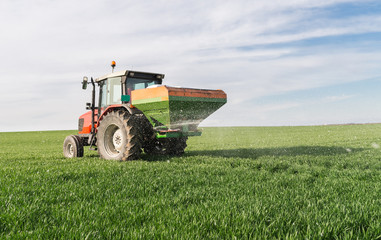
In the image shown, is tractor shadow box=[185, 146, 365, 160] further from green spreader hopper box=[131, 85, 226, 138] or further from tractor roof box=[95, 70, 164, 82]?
tractor roof box=[95, 70, 164, 82]

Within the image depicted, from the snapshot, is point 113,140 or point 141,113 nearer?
point 141,113

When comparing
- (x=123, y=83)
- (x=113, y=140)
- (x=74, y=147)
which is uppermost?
(x=123, y=83)

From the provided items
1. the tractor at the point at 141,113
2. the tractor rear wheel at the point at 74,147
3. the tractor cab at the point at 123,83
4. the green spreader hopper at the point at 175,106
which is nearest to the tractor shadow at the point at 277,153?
the tractor at the point at 141,113

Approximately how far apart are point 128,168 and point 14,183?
2.30 meters

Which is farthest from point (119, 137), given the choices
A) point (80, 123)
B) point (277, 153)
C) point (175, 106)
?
point (277, 153)

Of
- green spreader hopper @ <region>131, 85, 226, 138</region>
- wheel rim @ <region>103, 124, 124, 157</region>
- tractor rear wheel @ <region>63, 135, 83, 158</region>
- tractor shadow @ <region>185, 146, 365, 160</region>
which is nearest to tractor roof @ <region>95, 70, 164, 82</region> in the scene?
green spreader hopper @ <region>131, 85, 226, 138</region>

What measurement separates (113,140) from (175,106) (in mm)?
2678

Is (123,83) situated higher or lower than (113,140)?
higher

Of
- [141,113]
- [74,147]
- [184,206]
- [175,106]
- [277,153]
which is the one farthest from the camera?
[277,153]

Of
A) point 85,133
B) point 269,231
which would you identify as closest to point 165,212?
point 269,231

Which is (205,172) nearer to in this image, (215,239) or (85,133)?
(215,239)

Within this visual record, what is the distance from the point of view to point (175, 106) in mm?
7891

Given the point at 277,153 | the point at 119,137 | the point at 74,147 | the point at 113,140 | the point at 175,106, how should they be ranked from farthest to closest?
1. the point at 277,153
2. the point at 74,147
3. the point at 113,140
4. the point at 119,137
5. the point at 175,106

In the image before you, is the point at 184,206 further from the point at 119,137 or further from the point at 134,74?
the point at 134,74
